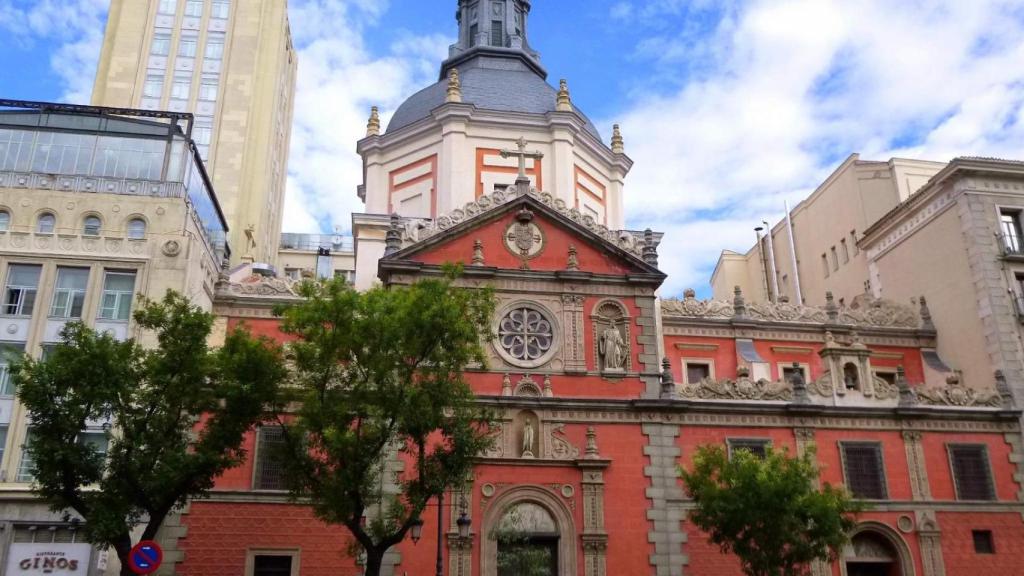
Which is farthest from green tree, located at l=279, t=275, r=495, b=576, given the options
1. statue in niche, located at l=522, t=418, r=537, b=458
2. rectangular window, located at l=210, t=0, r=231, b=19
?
rectangular window, located at l=210, t=0, r=231, b=19

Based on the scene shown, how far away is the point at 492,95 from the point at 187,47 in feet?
89.3

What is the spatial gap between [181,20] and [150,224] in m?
35.6

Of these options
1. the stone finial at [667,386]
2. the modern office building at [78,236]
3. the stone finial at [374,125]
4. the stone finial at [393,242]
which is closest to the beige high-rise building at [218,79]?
the stone finial at [374,125]

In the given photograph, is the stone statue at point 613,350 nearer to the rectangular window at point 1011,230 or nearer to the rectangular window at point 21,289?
the rectangular window at point 1011,230

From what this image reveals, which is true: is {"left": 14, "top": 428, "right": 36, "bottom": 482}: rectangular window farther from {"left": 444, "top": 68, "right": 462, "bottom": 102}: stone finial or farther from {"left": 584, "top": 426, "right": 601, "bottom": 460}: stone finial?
{"left": 444, "top": 68, "right": 462, "bottom": 102}: stone finial

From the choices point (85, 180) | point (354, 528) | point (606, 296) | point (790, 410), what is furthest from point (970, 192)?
point (85, 180)

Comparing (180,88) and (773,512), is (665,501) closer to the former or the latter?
(773,512)

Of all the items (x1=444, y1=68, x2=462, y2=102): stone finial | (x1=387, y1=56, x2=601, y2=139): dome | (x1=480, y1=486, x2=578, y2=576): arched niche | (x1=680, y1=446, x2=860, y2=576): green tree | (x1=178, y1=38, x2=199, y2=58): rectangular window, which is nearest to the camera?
(x1=680, y1=446, x2=860, y2=576): green tree

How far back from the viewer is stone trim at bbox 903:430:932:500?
27266 mm

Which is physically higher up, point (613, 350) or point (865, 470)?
point (613, 350)

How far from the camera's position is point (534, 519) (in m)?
25.1

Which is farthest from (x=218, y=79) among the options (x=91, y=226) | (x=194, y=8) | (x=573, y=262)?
(x=573, y=262)

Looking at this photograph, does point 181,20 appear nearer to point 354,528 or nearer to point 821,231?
point 821,231

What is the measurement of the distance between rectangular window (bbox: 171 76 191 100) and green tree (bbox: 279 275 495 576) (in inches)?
1636
